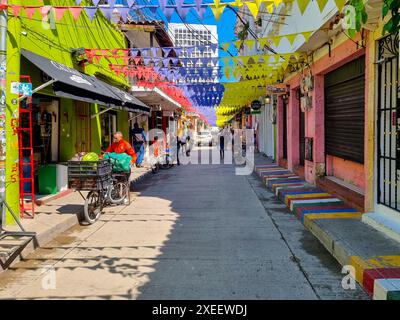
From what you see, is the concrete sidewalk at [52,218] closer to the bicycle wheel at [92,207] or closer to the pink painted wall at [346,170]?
the bicycle wheel at [92,207]

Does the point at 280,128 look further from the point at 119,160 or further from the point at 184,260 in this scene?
the point at 184,260

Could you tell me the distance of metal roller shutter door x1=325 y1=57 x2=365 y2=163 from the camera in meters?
8.73

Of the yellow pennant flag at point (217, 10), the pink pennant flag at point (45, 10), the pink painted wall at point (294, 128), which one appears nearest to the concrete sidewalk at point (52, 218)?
the pink pennant flag at point (45, 10)

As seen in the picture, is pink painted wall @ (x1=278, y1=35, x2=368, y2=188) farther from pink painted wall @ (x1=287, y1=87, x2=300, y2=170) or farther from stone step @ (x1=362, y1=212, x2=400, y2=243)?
stone step @ (x1=362, y1=212, x2=400, y2=243)

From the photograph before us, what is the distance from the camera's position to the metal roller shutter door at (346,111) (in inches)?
344

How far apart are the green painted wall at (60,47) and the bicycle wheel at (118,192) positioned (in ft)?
8.32

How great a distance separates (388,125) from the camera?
6934mm

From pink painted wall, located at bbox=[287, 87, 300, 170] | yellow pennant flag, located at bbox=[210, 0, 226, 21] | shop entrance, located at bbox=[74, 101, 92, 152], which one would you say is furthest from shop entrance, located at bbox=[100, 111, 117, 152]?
yellow pennant flag, located at bbox=[210, 0, 226, 21]

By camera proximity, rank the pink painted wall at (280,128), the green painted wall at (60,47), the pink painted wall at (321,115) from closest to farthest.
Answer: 1. the green painted wall at (60,47)
2. the pink painted wall at (321,115)
3. the pink painted wall at (280,128)

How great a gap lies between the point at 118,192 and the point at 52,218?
229cm

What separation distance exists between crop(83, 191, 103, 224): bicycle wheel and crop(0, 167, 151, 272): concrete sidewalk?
29cm

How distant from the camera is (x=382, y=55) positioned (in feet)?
22.4
